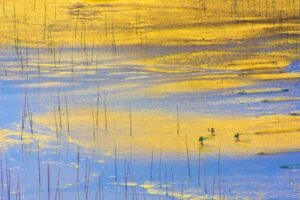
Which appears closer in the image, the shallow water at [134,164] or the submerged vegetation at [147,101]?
the shallow water at [134,164]

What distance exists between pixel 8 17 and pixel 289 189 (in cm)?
770

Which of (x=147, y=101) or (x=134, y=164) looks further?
(x=147, y=101)

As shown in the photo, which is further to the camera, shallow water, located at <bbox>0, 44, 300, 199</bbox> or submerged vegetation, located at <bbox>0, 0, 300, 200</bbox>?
submerged vegetation, located at <bbox>0, 0, 300, 200</bbox>

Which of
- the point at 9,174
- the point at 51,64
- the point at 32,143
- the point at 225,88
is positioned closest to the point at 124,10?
the point at 51,64

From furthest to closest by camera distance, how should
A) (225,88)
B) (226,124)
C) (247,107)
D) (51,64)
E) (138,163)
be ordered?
(51,64), (225,88), (247,107), (226,124), (138,163)

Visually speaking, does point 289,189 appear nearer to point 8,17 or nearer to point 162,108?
point 162,108

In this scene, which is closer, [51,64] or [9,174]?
[9,174]

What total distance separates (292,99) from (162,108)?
1.29 meters

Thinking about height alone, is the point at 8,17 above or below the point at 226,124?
above

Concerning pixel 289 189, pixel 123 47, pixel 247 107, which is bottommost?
pixel 289 189

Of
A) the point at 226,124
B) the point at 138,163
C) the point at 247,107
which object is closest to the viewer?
the point at 138,163

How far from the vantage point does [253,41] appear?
11.8 metres

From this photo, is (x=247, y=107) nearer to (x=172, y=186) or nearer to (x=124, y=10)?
(x=172, y=186)

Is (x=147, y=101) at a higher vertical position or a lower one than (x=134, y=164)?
higher
